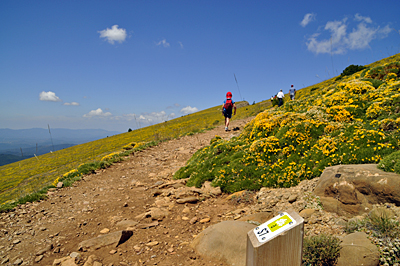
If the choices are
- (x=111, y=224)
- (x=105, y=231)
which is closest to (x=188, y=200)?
(x=111, y=224)

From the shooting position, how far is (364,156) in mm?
6102

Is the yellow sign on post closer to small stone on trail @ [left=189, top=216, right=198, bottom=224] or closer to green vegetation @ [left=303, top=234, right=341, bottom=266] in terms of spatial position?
green vegetation @ [left=303, top=234, right=341, bottom=266]

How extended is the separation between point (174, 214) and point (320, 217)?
15.3ft

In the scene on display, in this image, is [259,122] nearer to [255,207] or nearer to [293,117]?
[293,117]

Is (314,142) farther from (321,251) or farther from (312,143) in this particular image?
(321,251)

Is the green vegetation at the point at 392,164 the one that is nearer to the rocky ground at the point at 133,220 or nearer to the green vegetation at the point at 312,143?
the green vegetation at the point at 312,143

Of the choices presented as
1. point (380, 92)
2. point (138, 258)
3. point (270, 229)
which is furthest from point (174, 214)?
point (380, 92)

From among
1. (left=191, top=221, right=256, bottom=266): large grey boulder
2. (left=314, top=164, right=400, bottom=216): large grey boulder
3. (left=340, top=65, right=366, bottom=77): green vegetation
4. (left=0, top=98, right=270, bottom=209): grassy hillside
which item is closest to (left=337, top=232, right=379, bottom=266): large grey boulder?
(left=314, top=164, right=400, bottom=216): large grey boulder

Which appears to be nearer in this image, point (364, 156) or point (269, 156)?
point (364, 156)

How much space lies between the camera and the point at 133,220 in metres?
7.25

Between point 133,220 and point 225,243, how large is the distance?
3.84m

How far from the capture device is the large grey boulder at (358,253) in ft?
12.1

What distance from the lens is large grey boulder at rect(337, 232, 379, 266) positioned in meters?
3.68

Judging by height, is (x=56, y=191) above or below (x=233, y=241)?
above
